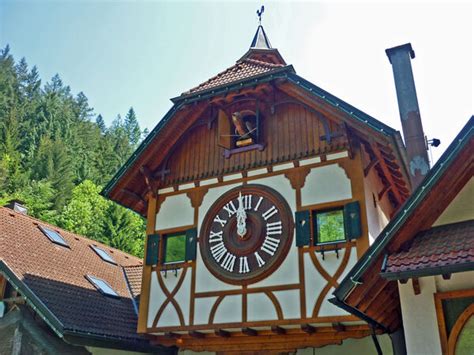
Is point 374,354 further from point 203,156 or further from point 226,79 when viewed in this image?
point 226,79

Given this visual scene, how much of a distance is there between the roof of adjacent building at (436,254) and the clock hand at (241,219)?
458 centimetres

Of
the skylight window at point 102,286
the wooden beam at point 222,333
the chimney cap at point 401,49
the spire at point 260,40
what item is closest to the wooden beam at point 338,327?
the wooden beam at point 222,333

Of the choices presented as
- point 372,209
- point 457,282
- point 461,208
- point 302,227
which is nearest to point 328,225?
point 302,227

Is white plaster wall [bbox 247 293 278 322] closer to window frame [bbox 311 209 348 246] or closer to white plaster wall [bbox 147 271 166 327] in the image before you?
window frame [bbox 311 209 348 246]

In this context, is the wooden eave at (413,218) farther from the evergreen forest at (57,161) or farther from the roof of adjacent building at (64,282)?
the evergreen forest at (57,161)

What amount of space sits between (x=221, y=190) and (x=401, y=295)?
5.48 m

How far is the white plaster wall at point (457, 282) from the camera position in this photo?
6289mm

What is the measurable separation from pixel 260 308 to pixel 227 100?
4.61 meters

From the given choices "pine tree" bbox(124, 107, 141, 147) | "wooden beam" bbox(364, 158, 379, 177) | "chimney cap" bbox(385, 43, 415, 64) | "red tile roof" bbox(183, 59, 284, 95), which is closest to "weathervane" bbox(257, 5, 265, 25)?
"red tile roof" bbox(183, 59, 284, 95)

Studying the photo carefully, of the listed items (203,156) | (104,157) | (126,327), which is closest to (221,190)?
(203,156)

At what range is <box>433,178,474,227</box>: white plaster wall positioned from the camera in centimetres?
657

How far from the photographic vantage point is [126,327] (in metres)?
11.8

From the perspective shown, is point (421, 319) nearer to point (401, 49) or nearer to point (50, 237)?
point (401, 49)

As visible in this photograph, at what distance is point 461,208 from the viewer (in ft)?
21.7
